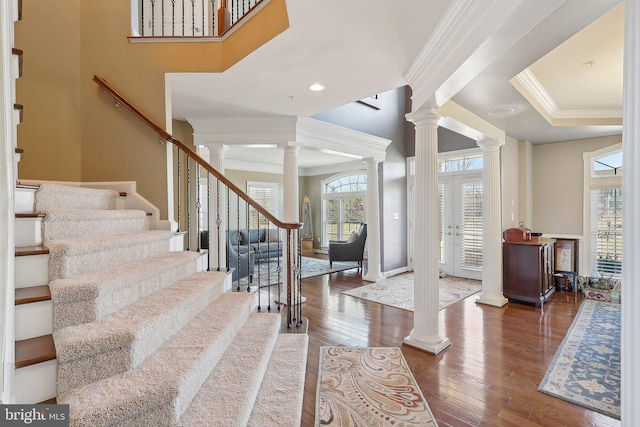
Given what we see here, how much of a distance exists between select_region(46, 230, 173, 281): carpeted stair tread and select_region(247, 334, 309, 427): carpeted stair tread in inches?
54.7

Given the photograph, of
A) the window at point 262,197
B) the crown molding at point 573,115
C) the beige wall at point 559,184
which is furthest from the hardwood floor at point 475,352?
the window at point 262,197

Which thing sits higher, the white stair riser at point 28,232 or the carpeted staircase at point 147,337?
the white stair riser at point 28,232

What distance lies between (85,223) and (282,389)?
6.10 feet

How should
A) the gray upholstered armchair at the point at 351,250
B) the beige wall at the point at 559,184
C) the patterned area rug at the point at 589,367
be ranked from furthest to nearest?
the gray upholstered armchair at the point at 351,250
the beige wall at the point at 559,184
the patterned area rug at the point at 589,367

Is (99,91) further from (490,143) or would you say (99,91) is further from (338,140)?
(490,143)

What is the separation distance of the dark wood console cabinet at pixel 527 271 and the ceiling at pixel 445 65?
1.75 m

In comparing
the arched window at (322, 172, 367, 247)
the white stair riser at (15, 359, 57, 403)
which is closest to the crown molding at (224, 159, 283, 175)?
the arched window at (322, 172, 367, 247)

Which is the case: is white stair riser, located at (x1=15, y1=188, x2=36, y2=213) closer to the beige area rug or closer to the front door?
the beige area rug

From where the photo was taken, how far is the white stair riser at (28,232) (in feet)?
5.71

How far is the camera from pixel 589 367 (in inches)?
99.7

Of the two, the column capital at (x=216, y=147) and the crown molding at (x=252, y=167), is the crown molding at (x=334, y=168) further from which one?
the column capital at (x=216, y=147)

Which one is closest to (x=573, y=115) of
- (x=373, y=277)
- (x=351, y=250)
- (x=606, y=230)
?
(x=606, y=230)

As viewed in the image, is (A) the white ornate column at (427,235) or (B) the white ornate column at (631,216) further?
(A) the white ornate column at (427,235)

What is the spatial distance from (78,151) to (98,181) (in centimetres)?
36
